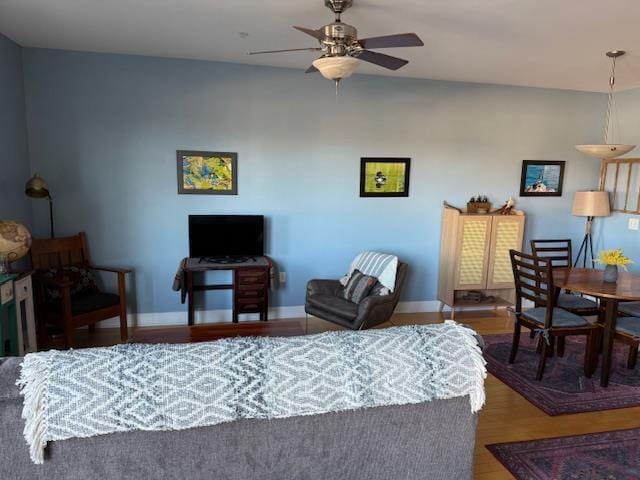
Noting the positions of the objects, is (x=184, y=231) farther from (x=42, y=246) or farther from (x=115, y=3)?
(x=115, y=3)

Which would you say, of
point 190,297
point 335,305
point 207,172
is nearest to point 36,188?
point 207,172

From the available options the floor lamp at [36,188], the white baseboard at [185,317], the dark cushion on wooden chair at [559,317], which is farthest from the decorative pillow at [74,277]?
the dark cushion on wooden chair at [559,317]

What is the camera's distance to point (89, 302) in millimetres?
3781

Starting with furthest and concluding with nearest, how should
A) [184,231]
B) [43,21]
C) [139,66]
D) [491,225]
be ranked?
[491,225] → [184,231] → [139,66] → [43,21]

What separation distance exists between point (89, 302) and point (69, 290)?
0.22 metres

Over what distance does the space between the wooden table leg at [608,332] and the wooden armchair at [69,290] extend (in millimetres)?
3860

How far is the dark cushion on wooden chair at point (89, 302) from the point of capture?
367cm

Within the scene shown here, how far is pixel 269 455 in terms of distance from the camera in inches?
59.9

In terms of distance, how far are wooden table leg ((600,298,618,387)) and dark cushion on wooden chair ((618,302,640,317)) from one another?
1.49ft

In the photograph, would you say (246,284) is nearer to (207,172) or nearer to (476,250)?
(207,172)

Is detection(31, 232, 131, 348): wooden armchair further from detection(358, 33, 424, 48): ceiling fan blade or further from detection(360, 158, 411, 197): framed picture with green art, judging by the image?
detection(358, 33, 424, 48): ceiling fan blade

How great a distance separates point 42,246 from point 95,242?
478 mm

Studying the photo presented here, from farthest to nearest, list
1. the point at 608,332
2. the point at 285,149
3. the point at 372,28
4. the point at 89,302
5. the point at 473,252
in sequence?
the point at 473,252
the point at 285,149
the point at 89,302
the point at 608,332
the point at 372,28

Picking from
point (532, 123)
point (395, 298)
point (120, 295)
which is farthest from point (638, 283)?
point (120, 295)
